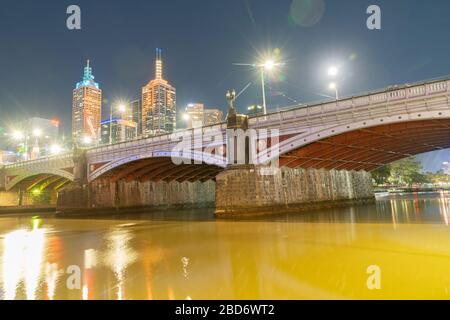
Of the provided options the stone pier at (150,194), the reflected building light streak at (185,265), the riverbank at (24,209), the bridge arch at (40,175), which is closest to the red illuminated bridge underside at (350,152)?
the stone pier at (150,194)

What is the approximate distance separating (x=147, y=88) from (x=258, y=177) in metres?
125

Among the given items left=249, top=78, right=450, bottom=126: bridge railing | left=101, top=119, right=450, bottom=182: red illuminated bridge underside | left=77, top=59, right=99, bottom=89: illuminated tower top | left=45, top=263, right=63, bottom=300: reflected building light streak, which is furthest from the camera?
left=77, top=59, right=99, bottom=89: illuminated tower top

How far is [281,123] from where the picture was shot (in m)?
26.1

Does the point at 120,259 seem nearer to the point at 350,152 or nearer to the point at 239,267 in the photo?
the point at 239,267

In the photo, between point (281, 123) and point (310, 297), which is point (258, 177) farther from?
point (310, 297)

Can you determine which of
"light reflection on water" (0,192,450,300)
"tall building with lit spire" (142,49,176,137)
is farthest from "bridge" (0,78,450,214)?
"tall building with lit spire" (142,49,176,137)

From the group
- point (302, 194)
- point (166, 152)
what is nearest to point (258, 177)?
point (302, 194)

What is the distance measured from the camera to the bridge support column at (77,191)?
41188 mm

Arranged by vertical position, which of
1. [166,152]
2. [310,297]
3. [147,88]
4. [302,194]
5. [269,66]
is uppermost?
[147,88]

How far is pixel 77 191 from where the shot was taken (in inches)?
1646

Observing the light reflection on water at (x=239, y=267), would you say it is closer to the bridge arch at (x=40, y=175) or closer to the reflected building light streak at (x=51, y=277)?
the reflected building light streak at (x=51, y=277)

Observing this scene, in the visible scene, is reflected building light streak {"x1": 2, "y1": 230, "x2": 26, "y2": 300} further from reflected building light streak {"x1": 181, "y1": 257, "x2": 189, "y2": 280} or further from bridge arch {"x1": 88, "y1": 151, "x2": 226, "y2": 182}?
bridge arch {"x1": 88, "y1": 151, "x2": 226, "y2": 182}

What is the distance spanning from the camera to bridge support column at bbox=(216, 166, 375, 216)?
25734 millimetres

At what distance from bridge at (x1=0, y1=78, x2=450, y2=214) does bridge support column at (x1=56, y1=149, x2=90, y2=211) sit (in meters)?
0.25
